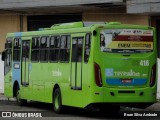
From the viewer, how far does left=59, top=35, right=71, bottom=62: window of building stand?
75.2 ft

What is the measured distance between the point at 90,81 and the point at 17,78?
742 centimetres

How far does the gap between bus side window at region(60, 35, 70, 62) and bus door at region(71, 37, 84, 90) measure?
18.0 inches

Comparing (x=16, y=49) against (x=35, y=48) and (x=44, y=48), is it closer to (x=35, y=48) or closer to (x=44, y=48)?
(x=35, y=48)

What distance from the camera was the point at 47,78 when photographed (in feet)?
81.3

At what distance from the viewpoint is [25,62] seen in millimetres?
26797

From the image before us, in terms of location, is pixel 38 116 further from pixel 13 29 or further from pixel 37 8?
pixel 13 29

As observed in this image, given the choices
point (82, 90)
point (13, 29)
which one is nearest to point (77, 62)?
point (82, 90)

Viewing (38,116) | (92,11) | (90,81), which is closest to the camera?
(90,81)

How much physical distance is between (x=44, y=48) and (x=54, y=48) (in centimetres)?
99

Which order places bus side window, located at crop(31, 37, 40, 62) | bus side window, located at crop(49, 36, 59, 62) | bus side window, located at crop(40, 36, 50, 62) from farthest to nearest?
bus side window, located at crop(31, 37, 40, 62) → bus side window, located at crop(40, 36, 50, 62) → bus side window, located at crop(49, 36, 59, 62)

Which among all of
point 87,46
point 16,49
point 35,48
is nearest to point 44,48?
point 35,48

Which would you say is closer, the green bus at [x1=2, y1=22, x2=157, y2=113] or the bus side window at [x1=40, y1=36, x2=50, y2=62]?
the green bus at [x1=2, y1=22, x2=157, y2=113]

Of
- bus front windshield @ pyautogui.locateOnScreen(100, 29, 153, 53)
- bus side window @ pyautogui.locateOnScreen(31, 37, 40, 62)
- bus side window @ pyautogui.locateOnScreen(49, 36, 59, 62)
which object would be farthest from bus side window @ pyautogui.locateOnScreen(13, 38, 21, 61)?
bus front windshield @ pyautogui.locateOnScreen(100, 29, 153, 53)

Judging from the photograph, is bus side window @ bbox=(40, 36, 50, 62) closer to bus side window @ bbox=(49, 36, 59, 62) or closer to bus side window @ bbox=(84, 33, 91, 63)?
bus side window @ bbox=(49, 36, 59, 62)
